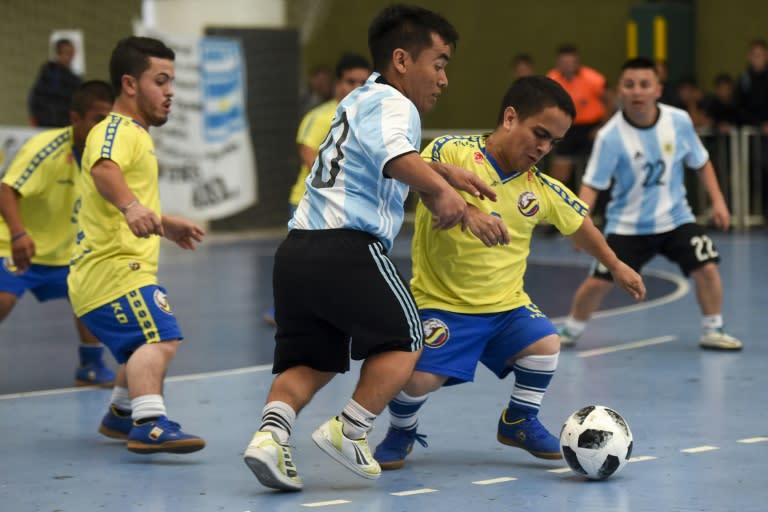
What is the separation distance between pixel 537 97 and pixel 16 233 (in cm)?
269

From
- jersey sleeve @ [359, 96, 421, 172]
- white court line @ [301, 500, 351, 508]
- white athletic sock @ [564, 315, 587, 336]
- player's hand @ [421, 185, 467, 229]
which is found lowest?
white athletic sock @ [564, 315, 587, 336]

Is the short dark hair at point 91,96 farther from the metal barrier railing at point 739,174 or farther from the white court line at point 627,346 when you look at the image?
the metal barrier railing at point 739,174

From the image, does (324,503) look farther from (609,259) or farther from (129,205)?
(609,259)

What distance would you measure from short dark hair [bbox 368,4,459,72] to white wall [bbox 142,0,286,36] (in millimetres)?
12604

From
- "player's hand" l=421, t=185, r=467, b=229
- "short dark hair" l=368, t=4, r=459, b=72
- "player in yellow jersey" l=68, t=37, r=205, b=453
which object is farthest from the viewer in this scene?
"player in yellow jersey" l=68, t=37, r=205, b=453

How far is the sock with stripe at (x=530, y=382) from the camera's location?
5305 mm

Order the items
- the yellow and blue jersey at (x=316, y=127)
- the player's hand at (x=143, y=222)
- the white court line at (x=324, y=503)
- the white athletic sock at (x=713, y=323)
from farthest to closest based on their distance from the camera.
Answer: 1. the yellow and blue jersey at (x=316, y=127)
2. the white athletic sock at (x=713, y=323)
3. the player's hand at (x=143, y=222)
4. the white court line at (x=324, y=503)

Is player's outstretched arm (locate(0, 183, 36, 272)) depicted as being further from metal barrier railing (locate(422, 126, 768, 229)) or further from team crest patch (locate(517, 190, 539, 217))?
metal barrier railing (locate(422, 126, 768, 229))

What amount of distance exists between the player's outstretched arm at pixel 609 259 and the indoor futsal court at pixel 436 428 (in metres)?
0.63

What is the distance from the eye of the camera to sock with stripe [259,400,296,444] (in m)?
4.79

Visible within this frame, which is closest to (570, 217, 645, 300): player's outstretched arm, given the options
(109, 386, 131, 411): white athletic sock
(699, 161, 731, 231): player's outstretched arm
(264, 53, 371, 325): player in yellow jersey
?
(109, 386, 131, 411): white athletic sock

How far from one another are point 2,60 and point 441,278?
54.8 feet

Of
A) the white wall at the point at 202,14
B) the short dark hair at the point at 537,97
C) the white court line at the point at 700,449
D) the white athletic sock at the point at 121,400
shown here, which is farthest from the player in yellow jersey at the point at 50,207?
the white wall at the point at 202,14

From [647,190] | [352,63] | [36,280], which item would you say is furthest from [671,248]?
[36,280]
